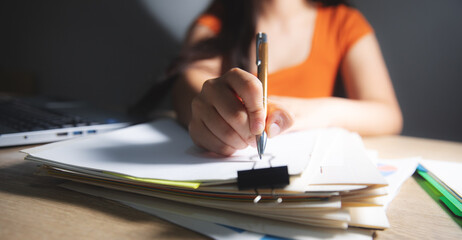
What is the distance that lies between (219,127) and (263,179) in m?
0.11

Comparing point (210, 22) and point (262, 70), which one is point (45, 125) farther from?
point (210, 22)

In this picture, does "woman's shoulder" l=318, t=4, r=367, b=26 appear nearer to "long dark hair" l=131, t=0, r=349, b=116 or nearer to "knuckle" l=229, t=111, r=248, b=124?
"long dark hair" l=131, t=0, r=349, b=116

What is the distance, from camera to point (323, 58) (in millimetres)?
920

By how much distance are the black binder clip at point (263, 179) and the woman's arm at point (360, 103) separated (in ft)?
0.63

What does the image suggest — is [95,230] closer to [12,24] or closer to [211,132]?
[211,132]

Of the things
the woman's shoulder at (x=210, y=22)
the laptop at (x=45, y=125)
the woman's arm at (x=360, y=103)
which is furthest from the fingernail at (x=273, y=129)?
the woman's shoulder at (x=210, y=22)

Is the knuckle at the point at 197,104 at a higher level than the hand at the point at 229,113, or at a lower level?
higher

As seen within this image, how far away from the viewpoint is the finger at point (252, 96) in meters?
0.31

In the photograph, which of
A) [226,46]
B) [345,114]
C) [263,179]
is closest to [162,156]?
[263,179]

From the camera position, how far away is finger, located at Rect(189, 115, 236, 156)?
1.20 ft

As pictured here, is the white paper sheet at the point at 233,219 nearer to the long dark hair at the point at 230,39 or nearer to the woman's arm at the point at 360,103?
the woman's arm at the point at 360,103

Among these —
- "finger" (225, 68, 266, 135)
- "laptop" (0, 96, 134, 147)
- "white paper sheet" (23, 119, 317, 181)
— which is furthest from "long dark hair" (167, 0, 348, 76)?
"finger" (225, 68, 266, 135)

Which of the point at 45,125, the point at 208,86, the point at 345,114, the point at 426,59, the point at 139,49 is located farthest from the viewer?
the point at 139,49

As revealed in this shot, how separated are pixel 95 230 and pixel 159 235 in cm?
5
